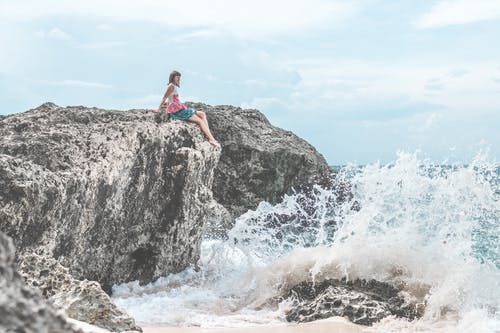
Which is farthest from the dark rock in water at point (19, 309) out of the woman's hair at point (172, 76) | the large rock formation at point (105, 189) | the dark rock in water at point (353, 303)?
the woman's hair at point (172, 76)

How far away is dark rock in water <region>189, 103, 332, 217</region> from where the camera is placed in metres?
14.5

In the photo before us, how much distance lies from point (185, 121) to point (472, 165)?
444 cm

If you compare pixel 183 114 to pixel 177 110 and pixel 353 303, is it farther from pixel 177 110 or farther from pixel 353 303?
pixel 353 303

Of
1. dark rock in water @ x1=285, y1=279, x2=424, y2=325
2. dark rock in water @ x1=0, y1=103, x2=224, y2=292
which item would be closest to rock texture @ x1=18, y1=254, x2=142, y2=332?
dark rock in water @ x1=0, y1=103, x2=224, y2=292

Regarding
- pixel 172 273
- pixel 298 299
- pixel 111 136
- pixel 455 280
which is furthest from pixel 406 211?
pixel 111 136

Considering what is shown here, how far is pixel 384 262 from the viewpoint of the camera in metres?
9.54

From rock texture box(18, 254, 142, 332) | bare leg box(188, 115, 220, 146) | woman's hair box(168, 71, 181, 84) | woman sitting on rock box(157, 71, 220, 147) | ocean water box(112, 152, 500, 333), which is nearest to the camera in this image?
rock texture box(18, 254, 142, 332)

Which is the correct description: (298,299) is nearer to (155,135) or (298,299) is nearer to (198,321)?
(198,321)

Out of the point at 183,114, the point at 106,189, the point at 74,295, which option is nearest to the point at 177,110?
the point at 183,114

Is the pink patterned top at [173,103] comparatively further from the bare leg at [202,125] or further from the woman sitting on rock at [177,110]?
the bare leg at [202,125]

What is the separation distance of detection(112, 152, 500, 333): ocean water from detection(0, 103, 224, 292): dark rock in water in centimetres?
54

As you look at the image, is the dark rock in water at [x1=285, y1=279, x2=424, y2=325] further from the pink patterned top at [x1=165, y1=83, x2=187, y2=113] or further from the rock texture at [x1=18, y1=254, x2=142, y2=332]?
the pink patterned top at [x1=165, y1=83, x2=187, y2=113]

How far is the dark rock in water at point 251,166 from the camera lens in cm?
1448

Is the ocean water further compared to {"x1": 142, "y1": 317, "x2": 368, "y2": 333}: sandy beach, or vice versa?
the ocean water
